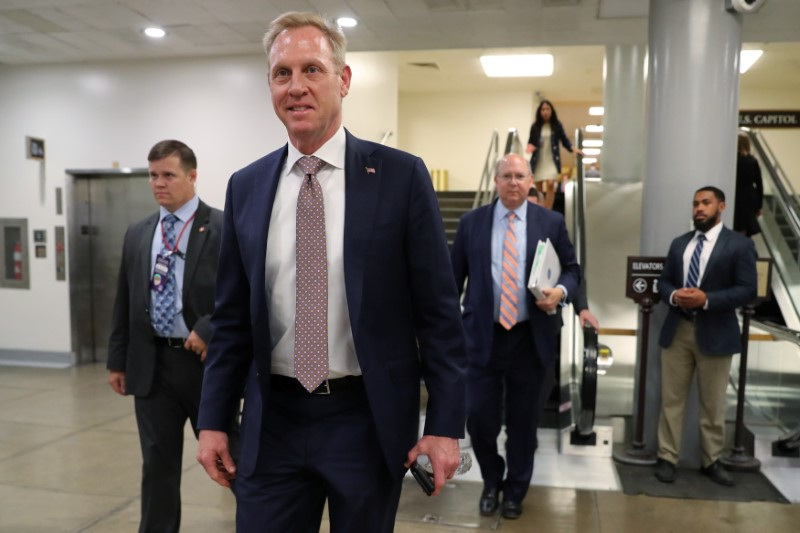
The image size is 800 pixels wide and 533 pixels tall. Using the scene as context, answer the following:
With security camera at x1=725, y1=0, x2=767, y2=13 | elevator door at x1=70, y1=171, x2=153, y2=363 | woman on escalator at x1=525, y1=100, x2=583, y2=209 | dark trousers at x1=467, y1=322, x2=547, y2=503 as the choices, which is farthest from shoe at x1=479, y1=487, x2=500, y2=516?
elevator door at x1=70, y1=171, x2=153, y2=363

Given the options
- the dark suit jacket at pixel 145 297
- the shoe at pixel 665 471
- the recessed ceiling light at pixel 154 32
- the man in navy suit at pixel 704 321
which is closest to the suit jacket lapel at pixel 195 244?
the dark suit jacket at pixel 145 297

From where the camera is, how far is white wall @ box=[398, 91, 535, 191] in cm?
1838

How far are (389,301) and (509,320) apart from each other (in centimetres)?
219

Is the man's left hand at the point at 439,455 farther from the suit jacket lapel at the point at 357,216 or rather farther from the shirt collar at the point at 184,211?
the shirt collar at the point at 184,211

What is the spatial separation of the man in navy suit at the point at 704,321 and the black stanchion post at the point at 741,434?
215 mm

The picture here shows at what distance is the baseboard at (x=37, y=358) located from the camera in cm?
913

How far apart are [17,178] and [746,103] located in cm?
1559

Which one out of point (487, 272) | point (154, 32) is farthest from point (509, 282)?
point (154, 32)

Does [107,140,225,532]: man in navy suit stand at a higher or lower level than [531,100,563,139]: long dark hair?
lower

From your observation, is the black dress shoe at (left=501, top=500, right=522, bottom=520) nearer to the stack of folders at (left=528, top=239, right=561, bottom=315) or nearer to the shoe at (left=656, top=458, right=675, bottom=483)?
the stack of folders at (left=528, top=239, right=561, bottom=315)

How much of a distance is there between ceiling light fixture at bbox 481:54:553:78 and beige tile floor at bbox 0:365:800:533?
11.4 m

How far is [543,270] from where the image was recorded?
384cm

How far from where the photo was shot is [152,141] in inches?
345

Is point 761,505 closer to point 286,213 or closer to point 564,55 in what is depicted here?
point 286,213
